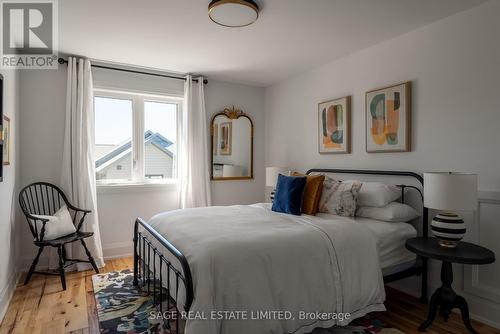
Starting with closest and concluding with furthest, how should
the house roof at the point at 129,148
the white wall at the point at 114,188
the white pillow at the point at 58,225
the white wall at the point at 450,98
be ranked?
the white wall at the point at 450,98, the white pillow at the point at 58,225, the white wall at the point at 114,188, the house roof at the point at 129,148

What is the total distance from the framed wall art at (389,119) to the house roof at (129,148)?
271 cm

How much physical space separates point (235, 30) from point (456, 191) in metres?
2.27

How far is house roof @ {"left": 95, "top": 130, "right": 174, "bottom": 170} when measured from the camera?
395 cm

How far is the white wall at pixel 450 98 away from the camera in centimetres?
233

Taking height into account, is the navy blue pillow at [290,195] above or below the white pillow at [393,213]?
above

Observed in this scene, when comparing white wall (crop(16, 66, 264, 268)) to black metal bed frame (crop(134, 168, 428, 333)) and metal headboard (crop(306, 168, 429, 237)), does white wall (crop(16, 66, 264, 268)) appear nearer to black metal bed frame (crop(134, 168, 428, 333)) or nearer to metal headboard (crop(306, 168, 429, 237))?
black metal bed frame (crop(134, 168, 428, 333))

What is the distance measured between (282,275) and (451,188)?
1.32 meters

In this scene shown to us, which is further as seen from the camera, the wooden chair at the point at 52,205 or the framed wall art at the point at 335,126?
the framed wall art at the point at 335,126

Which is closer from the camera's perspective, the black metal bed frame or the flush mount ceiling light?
the black metal bed frame

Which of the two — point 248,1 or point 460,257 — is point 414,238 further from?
point 248,1

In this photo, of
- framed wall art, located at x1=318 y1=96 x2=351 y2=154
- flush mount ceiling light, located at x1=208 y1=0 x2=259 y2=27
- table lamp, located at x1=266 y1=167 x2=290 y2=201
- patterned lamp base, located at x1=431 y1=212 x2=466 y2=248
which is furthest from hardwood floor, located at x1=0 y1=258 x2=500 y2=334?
flush mount ceiling light, located at x1=208 y1=0 x2=259 y2=27

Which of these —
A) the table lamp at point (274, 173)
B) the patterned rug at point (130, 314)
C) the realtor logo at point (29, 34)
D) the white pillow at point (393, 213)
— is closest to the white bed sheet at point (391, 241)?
the white pillow at point (393, 213)

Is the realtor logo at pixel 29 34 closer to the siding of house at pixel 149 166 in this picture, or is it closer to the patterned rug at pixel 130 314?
the siding of house at pixel 149 166

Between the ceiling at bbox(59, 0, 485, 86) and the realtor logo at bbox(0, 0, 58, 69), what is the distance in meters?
0.10
